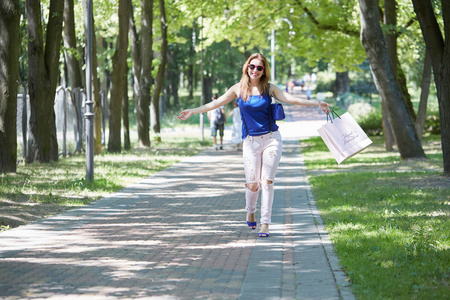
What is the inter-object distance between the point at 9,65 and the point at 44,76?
2931 mm

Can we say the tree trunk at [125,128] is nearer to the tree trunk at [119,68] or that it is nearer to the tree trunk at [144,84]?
the tree trunk at [144,84]

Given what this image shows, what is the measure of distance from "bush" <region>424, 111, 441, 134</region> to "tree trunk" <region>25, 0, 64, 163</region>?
1910 centimetres

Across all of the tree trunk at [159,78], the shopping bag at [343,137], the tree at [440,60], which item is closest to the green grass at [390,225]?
the tree at [440,60]

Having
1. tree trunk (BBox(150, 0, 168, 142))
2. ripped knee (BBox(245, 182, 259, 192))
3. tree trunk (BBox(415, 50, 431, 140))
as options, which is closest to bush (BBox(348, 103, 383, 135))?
tree trunk (BBox(415, 50, 431, 140))

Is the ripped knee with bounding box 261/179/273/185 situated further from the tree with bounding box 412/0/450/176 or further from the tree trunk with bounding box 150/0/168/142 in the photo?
the tree trunk with bounding box 150/0/168/142

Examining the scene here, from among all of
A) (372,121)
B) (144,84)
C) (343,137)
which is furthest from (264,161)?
(372,121)

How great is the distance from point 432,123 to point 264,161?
24714mm

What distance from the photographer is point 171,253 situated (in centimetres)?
727

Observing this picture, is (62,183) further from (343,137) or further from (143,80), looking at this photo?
(143,80)

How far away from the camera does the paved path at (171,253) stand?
5.62 m

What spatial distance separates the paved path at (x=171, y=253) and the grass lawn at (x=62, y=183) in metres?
0.43

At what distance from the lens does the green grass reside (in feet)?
18.7

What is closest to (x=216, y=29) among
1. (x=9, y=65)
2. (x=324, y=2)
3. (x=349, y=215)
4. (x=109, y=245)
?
(x=324, y=2)

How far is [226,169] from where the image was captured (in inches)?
701
